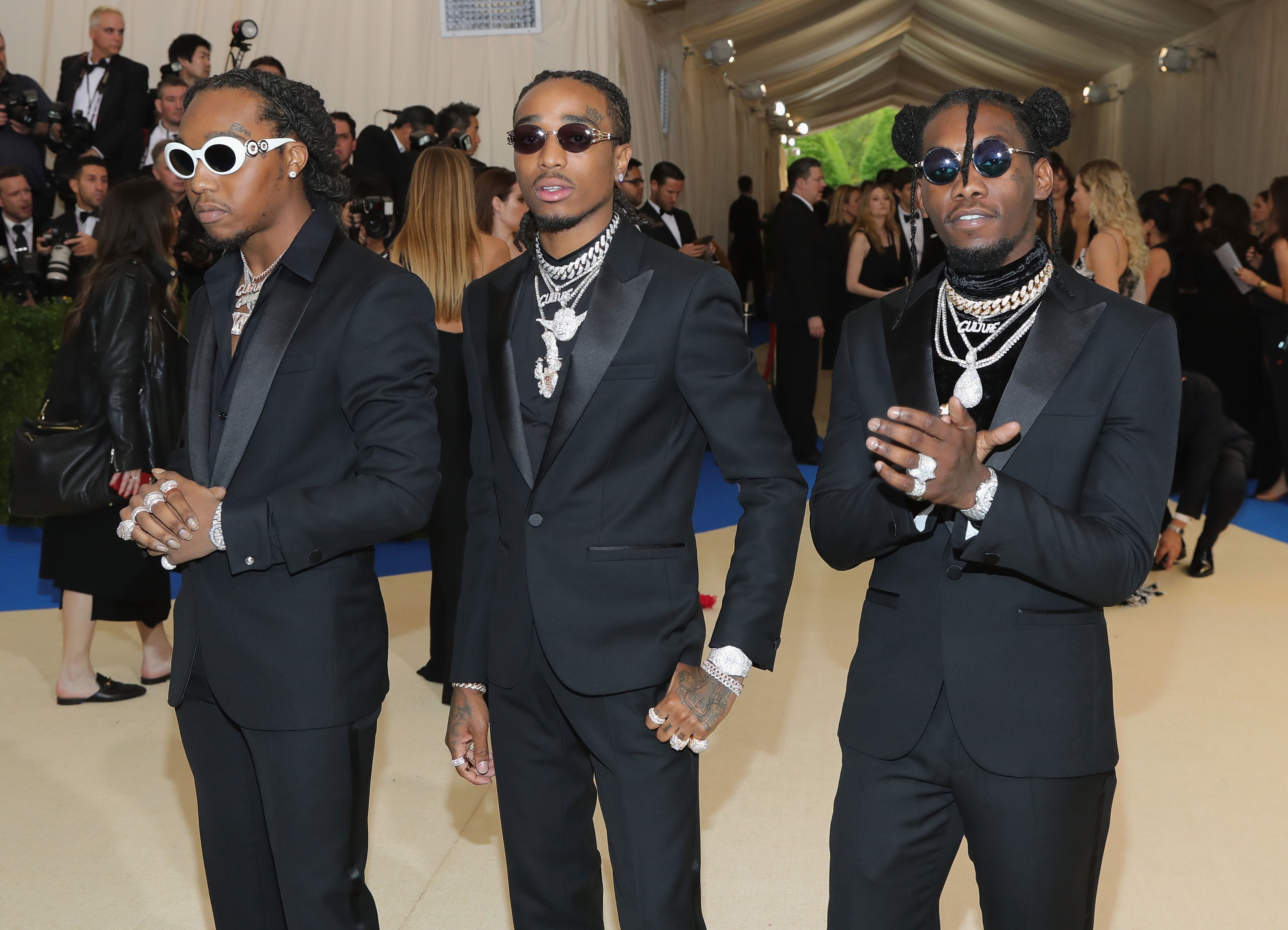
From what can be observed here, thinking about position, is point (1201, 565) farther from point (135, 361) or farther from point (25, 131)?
point (25, 131)

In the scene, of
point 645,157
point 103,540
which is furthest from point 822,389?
point 103,540

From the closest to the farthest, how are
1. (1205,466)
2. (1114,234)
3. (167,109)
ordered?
(1114,234)
(1205,466)
(167,109)

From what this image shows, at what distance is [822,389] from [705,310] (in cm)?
1211

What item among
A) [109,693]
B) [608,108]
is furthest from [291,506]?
[109,693]

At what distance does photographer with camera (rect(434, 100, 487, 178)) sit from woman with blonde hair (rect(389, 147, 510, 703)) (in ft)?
7.43

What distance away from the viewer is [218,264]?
224 centimetres

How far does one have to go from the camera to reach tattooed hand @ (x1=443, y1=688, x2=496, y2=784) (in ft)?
7.17

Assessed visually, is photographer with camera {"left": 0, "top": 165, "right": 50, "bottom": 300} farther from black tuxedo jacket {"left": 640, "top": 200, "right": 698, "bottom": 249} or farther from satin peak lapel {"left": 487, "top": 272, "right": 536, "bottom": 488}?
satin peak lapel {"left": 487, "top": 272, "right": 536, "bottom": 488}

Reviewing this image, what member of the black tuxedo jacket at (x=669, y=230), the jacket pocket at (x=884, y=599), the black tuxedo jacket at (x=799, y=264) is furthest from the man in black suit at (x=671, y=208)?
the jacket pocket at (x=884, y=599)

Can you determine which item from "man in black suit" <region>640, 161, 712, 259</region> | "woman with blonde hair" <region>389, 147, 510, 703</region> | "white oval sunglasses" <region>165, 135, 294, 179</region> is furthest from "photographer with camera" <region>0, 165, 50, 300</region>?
→ "white oval sunglasses" <region>165, 135, 294, 179</region>

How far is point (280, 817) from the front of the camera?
2.01 m

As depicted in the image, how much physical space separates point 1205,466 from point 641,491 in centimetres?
448

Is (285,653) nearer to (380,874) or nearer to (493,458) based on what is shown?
(493,458)

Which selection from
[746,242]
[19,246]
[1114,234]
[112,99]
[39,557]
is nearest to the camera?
[1114,234]
